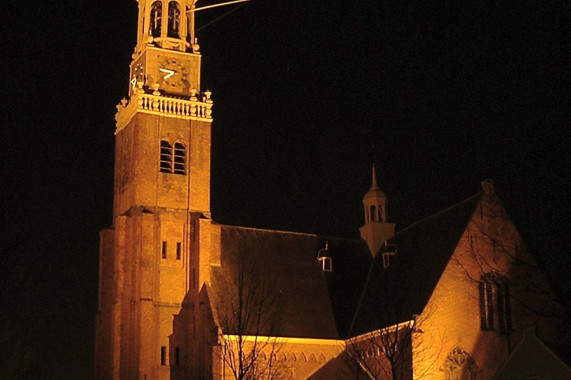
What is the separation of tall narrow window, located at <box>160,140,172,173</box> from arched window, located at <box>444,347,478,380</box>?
20101mm

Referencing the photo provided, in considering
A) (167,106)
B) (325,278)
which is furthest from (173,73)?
(325,278)

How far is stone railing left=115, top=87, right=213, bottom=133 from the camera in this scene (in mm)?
60125

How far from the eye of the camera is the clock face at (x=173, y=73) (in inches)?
2451

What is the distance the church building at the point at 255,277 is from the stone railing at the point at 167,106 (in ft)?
0.28

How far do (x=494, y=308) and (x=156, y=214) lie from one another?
19.8 m

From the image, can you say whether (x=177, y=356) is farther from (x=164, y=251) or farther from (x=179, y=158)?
(x=179, y=158)

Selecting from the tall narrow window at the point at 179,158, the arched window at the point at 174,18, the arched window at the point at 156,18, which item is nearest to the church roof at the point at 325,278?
the tall narrow window at the point at 179,158

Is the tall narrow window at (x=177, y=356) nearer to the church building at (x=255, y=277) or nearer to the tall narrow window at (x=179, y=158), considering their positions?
the church building at (x=255, y=277)

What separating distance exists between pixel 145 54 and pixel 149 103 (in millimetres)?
3815

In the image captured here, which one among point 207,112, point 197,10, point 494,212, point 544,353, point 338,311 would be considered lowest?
point 544,353

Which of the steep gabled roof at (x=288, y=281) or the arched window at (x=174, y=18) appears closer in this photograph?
the steep gabled roof at (x=288, y=281)

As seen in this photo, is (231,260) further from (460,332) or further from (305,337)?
(460,332)

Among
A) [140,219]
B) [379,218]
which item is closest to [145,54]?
[140,219]

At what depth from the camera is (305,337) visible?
57.1 metres
